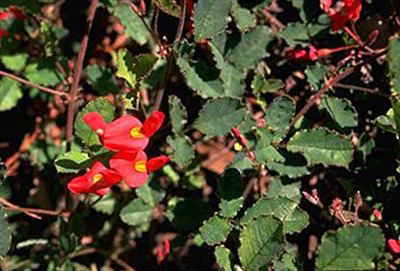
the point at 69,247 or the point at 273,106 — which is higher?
the point at 273,106

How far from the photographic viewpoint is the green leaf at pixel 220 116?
178 centimetres

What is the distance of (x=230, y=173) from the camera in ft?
5.62

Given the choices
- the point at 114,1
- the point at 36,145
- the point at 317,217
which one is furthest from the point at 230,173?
the point at 36,145

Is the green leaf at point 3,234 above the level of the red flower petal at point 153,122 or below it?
below

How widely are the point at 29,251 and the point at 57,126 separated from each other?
0.46 metres

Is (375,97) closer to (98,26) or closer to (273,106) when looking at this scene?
(273,106)

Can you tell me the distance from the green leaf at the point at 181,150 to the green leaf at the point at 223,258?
397 millimetres

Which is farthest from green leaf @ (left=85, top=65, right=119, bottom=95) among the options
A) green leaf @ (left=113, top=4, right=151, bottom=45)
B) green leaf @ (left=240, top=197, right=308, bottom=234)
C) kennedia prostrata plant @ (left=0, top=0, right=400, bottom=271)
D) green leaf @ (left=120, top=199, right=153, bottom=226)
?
green leaf @ (left=240, top=197, right=308, bottom=234)

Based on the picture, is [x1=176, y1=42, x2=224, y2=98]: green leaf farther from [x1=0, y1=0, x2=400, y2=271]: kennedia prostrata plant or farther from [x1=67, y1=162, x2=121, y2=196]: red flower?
[x1=67, y1=162, x2=121, y2=196]: red flower

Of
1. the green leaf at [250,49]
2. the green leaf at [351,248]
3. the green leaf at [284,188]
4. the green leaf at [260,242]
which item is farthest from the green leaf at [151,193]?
the green leaf at [351,248]

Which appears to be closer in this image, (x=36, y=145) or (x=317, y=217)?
(x=317, y=217)

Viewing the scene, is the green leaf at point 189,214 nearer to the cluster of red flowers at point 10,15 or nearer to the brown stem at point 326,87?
the brown stem at point 326,87

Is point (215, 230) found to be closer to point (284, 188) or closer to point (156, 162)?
point (156, 162)

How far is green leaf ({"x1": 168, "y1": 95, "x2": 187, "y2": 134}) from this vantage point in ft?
6.07
